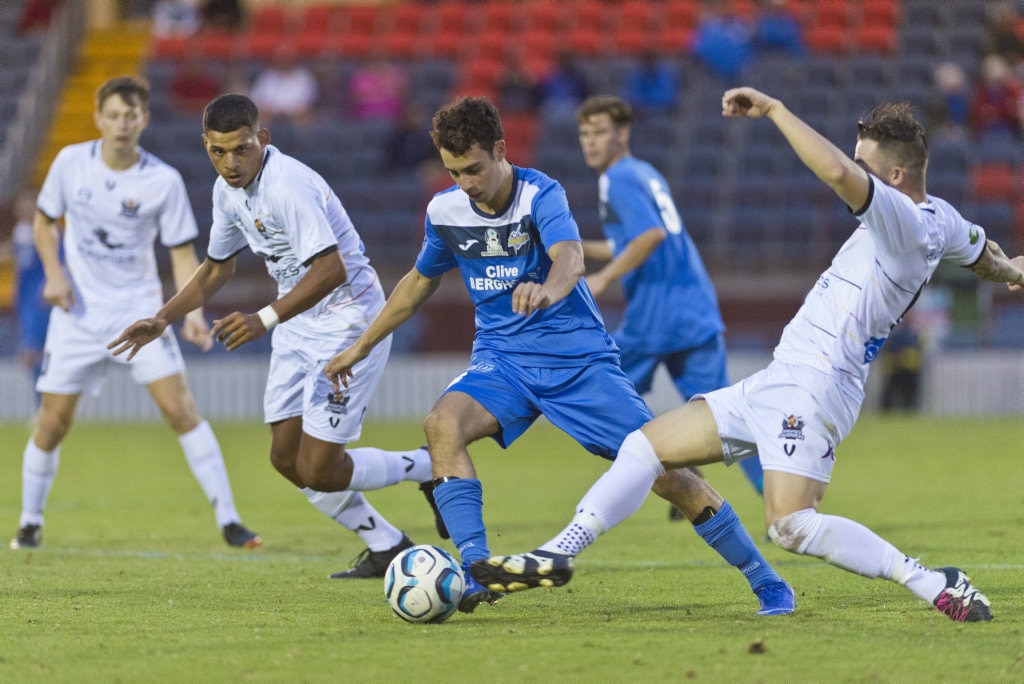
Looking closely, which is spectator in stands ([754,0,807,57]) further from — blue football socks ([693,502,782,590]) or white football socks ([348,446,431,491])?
blue football socks ([693,502,782,590])

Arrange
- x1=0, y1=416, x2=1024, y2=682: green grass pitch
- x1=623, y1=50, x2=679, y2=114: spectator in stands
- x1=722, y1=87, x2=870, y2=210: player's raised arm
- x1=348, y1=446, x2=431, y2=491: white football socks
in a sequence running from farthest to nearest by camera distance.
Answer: x1=623, y1=50, x2=679, y2=114: spectator in stands
x1=348, y1=446, x2=431, y2=491: white football socks
x1=722, y1=87, x2=870, y2=210: player's raised arm
x1=0, y1=416, x2=1024, y2=682: green grass pitch

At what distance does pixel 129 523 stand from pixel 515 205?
5.05 metres

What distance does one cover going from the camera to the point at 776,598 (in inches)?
224

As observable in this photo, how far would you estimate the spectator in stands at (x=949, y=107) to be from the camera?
20938 millimetres

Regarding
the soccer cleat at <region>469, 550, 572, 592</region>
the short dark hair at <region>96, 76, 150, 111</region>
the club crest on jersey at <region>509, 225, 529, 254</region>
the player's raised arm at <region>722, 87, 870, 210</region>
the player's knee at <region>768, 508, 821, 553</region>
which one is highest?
the short dark hair at <region>96, 76, 150, 111</region>

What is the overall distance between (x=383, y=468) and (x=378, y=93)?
54.1 ft

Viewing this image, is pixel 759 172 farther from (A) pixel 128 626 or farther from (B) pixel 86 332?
(A) pixel 128 626

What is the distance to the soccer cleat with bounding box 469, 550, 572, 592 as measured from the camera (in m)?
4.95

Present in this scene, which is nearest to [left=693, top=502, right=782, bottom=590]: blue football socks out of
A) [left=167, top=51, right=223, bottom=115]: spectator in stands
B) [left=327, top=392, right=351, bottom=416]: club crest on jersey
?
[left=327, top=392, right=351, bottom=416]: club crest on jersey

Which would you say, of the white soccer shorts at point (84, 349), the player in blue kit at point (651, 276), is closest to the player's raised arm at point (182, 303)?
the white soccer shorts at point (84, 349)

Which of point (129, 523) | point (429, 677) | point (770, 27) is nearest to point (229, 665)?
point (429, 677)

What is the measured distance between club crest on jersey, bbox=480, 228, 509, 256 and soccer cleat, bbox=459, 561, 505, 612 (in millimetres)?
1316

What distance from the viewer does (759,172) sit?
2097 centimetres

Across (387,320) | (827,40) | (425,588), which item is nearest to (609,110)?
(387,320)
